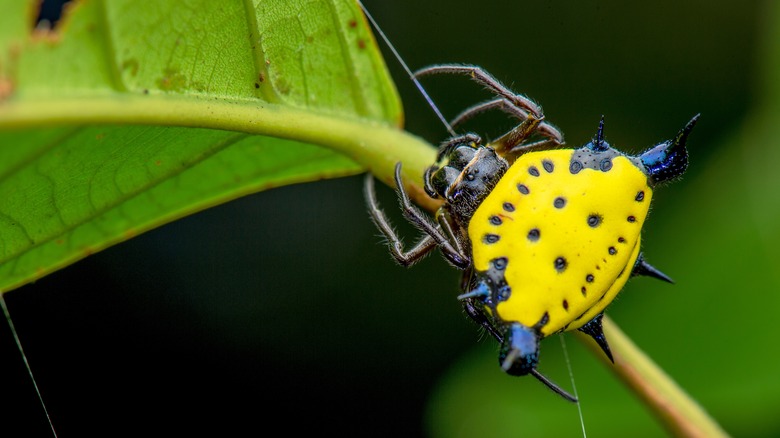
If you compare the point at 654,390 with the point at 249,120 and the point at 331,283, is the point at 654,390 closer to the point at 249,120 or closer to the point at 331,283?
the point at 249,120

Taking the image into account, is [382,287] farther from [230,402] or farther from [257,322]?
[230,402]

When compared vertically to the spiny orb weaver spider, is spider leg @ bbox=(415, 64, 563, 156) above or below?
above

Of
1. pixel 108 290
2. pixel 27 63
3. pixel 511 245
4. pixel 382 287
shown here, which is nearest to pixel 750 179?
pixel 511 245

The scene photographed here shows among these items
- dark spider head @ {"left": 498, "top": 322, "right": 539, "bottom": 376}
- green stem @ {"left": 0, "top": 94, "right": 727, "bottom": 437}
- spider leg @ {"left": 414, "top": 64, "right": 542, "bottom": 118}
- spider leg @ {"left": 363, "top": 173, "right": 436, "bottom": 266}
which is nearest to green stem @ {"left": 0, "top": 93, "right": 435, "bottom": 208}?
green stem @ {"left": 0, "top": 94, "right": 727, "bottom": 437}

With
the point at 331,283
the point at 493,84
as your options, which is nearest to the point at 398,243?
the point at 493,84

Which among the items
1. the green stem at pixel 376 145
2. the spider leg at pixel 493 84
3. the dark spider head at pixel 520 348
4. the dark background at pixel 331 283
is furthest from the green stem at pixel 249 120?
the dark background at pixel 331 283

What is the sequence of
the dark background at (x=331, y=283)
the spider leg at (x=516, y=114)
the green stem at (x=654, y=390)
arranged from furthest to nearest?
the dark background at (x=331, y=283) < the spider leg at (x=516, y=114) < the green stem at (x=654, y=390)

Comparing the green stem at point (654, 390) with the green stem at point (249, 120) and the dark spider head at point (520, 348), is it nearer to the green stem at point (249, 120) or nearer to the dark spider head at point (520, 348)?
the dark spider head at point (520, 348)

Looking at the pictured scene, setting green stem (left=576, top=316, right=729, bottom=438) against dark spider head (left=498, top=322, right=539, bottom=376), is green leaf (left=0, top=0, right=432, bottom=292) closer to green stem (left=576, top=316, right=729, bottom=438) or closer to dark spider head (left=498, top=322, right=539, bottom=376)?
dark spider head (left=498, top=322, right=539, bottom=376)
